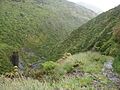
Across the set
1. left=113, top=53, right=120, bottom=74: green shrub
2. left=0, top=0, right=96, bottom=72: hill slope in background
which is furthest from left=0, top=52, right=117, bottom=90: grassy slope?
left=0, top=0, right=96, bottom=72: hill slope in background

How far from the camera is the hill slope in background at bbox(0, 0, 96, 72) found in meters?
97.2

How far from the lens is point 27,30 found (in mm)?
116250

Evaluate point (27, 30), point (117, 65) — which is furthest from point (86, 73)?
point (27, 30)

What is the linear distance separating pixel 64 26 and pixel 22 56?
55485 mm

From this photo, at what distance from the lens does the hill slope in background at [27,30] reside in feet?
319

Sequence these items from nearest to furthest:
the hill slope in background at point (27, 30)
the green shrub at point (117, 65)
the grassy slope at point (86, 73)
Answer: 1. the grassy slope at point (86, 73)
2. the green shrub at point (117, 65)
3. the hill slope in background at point (27, 30)

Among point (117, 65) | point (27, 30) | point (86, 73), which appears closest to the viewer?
point (86, 73)

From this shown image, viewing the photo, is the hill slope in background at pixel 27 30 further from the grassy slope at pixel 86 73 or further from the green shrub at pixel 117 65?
the green shrub at pixel 117 65

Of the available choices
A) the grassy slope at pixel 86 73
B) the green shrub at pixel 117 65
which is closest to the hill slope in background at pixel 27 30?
the grassy slope at pixel 86 73

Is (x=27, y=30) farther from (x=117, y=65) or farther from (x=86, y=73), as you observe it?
(x=86, y=73)

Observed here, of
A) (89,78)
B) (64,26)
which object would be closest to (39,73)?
(89,78)

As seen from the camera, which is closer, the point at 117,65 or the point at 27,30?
the point at 117,65

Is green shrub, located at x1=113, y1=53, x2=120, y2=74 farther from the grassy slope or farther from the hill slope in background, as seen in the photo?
the hill slope in background

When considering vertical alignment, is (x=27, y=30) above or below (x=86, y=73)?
below
